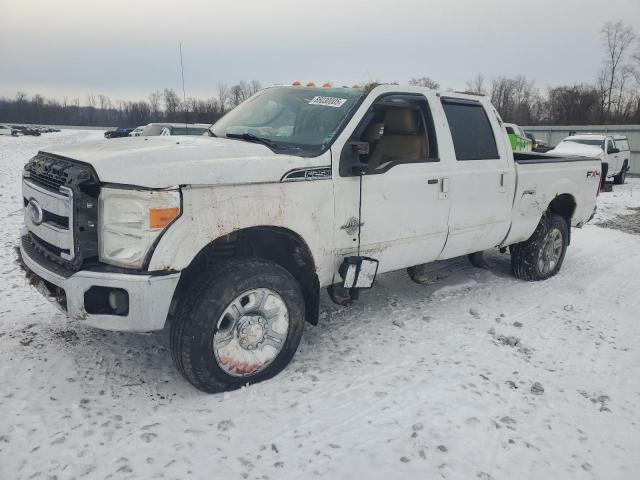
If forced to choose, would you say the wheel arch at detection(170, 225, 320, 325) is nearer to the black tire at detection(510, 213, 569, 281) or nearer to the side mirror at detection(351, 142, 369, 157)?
the side mirror at detection(351, 142, 369, 157)

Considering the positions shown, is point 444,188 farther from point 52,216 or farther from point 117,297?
point 52,216

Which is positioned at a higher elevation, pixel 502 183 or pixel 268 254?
pixel 502 183

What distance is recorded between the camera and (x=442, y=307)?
15.9 ft

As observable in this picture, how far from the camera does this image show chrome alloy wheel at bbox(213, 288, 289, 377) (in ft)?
10.1

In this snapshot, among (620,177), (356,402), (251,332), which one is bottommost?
(356,402)

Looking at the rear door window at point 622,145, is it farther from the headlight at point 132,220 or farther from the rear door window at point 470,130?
the headlight at point 132,220

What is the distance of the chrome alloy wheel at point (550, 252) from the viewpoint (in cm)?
577

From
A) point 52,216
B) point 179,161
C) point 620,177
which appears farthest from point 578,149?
point 52,216

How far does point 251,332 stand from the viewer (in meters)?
3.17

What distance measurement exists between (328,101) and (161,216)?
1.82 metres

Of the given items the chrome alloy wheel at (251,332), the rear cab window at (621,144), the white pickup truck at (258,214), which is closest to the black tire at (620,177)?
the rear cab window at (621,144)

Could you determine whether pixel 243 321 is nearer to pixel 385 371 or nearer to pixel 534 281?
pixel 385 371

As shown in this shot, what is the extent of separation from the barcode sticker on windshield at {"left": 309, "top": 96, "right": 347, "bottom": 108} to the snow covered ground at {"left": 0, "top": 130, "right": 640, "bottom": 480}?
188 centimetres

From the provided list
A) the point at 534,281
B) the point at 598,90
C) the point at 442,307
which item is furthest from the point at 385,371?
the point at 598,90
